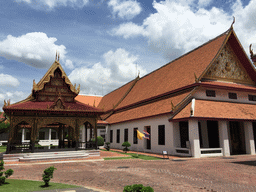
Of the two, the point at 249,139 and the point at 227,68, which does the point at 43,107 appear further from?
the point at 249,139

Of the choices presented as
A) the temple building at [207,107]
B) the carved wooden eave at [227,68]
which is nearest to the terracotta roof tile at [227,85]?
the temple building at [207,107]

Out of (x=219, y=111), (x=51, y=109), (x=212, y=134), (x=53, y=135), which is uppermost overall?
(x=51, y=109)

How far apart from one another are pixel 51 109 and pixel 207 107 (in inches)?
536

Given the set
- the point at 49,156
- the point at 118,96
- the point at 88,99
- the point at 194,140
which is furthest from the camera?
the point at 88,99

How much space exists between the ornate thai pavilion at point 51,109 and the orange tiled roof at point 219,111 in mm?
8226

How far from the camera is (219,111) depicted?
17812 mm

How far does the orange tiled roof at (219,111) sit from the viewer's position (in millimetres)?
16931

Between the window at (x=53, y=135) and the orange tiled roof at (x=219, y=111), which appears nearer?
the orange tiled roof at (x=219, y=111)

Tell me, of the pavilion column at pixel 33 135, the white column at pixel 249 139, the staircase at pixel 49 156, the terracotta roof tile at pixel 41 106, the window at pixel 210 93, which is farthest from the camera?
the window at pixel 210 93

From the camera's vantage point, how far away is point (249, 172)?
9.80 metres

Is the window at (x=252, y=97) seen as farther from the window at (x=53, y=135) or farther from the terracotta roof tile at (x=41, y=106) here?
the window at (x=53, y=135)

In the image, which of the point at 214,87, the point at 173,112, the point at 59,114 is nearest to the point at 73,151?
Answer: the point at 59,114

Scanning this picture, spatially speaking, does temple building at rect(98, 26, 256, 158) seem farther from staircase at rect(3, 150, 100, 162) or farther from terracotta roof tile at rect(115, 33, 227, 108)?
staircase at rect(3, 150, 100, 162)

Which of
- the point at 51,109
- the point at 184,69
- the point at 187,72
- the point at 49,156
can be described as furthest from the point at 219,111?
the point at 49,156
